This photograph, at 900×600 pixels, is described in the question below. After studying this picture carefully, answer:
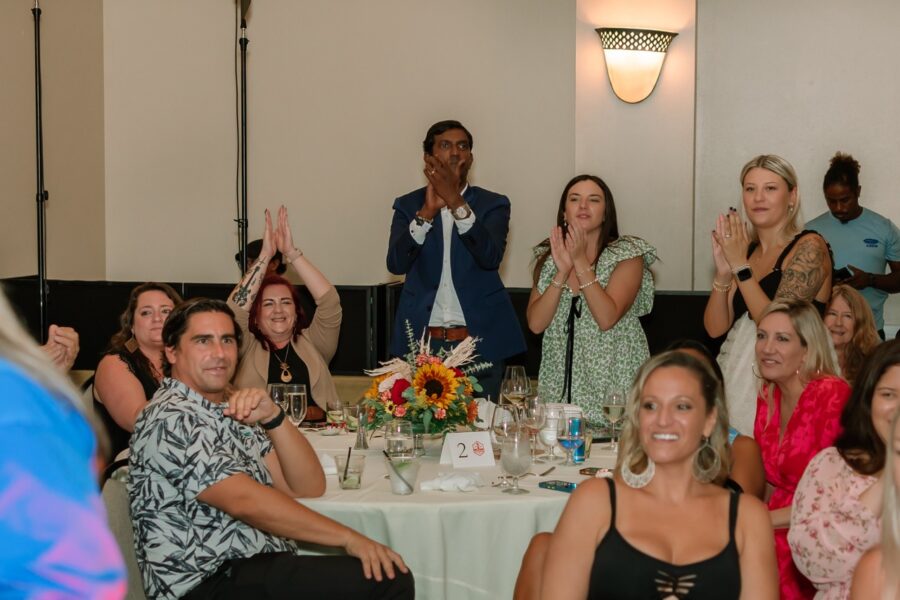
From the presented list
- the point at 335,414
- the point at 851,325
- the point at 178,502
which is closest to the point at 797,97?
the point at 851,325

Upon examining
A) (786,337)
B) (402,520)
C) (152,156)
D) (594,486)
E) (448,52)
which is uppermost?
(448,52)

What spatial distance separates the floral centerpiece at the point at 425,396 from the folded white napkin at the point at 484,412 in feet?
0.94

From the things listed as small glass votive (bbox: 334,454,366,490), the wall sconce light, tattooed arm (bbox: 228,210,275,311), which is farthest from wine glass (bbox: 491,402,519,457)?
the wall sconce light

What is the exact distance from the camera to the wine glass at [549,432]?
11.9 feet

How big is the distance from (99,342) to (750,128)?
3.90 metres

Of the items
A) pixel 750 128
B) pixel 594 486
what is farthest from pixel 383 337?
pixel 594 486

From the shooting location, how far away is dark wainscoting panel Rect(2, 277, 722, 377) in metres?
6.09

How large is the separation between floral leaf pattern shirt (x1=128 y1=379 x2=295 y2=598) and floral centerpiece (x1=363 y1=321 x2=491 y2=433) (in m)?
0.72

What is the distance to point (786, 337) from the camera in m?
3.59

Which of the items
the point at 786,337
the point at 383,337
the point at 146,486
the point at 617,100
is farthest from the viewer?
the point at 617,100

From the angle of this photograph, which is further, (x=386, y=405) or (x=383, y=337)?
(x=383, y=337)

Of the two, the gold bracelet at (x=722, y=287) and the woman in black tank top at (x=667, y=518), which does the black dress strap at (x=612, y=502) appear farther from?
the gold bracelet at (x=722, y=287)

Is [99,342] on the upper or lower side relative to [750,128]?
lower

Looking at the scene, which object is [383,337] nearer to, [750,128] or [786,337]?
[750,128]
